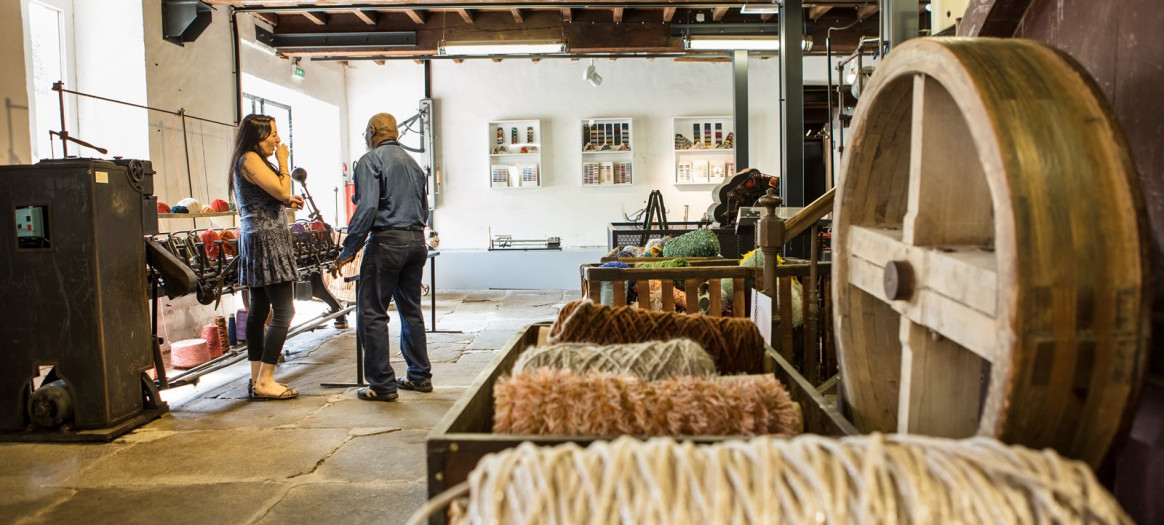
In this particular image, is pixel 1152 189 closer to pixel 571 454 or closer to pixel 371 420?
pixel 571 454

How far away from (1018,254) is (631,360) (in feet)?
2.06

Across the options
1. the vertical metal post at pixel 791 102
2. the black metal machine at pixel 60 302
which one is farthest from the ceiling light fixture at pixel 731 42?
the black metal machine at pixel 60 302

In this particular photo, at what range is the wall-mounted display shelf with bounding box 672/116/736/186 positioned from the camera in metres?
10.4

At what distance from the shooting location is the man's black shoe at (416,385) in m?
4.23

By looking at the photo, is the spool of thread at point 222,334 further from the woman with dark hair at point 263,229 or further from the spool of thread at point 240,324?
the woman with dark hair at point 263,229

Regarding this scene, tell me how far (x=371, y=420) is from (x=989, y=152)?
11.1ft

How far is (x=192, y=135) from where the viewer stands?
20.9 ft

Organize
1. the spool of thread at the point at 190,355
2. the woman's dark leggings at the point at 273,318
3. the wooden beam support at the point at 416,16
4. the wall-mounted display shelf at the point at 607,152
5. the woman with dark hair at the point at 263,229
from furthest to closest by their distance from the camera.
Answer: the wall-mounted display shelf at the point at 607,152
the wooden beam support at the point at 416,16
the spool of thread at the point at 190,355
the woman's dark leggings at the point at 273,318
the woman with dark hair at the point at 263,229

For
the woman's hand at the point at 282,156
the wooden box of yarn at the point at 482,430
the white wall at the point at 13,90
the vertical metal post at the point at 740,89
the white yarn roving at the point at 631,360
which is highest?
the vertical metal post at the point at 740,89

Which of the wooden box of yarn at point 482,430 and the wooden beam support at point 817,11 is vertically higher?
the wooden beam support at point 817,11

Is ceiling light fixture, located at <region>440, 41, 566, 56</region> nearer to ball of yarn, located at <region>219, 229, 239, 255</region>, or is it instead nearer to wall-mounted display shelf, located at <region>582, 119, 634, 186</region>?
wall-mounted display shelf, located at <region>582, 119, 634, 186</region>

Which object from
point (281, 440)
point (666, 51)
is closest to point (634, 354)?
point (281, 440)

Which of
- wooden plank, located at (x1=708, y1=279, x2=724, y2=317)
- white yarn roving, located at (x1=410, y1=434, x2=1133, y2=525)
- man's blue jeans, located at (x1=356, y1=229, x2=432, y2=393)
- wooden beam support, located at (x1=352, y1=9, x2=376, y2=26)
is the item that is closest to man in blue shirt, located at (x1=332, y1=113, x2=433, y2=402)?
man's blue jeans, located at (x1=356, y1=229, x2=432, y2=393)

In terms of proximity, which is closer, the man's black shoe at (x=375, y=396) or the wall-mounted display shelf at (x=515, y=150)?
the man's black shoe at (x=375, y=396)
